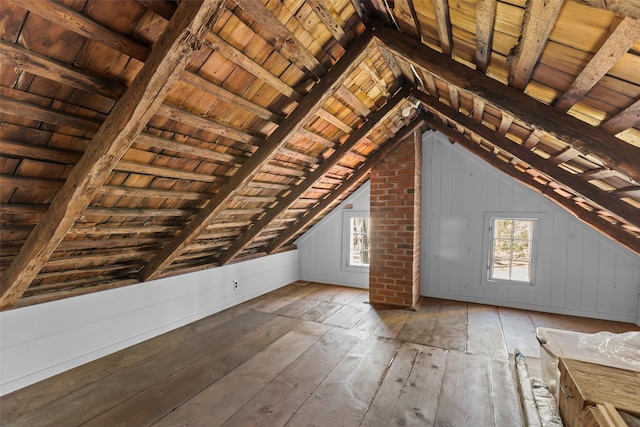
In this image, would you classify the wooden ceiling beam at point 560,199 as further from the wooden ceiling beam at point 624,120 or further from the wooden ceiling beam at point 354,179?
the wooden ceiling beam at point 624,120

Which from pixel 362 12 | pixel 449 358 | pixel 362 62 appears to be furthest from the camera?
pixel 449 358

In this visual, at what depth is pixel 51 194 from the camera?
1.84m

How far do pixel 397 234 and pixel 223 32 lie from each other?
10.9 feet

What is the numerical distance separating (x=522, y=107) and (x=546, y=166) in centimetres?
115

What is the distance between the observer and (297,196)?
3.53 metres

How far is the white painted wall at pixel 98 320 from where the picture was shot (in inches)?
91.2

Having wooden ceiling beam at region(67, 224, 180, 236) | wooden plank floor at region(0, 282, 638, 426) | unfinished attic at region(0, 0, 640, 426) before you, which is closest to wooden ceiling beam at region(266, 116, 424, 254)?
unfinished attic at region(0, 0, 640, 426)

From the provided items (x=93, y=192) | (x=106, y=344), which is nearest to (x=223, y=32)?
(x=93, y=192)

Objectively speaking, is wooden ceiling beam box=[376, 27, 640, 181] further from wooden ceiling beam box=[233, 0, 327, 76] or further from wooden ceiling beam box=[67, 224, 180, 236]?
wooden ceiling beam box=[67, 224, 180, 236]

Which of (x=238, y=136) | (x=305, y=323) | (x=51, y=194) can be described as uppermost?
(x=238, y=136)

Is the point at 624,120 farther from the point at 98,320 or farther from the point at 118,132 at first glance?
the point at 98,320

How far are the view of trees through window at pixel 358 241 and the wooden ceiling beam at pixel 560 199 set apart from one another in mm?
2165

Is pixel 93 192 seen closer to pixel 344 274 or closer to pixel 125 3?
pixel 125 3

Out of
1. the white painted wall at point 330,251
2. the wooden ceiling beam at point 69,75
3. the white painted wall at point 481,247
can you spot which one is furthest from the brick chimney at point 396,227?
the wooden ceiling beam at point 69,75
